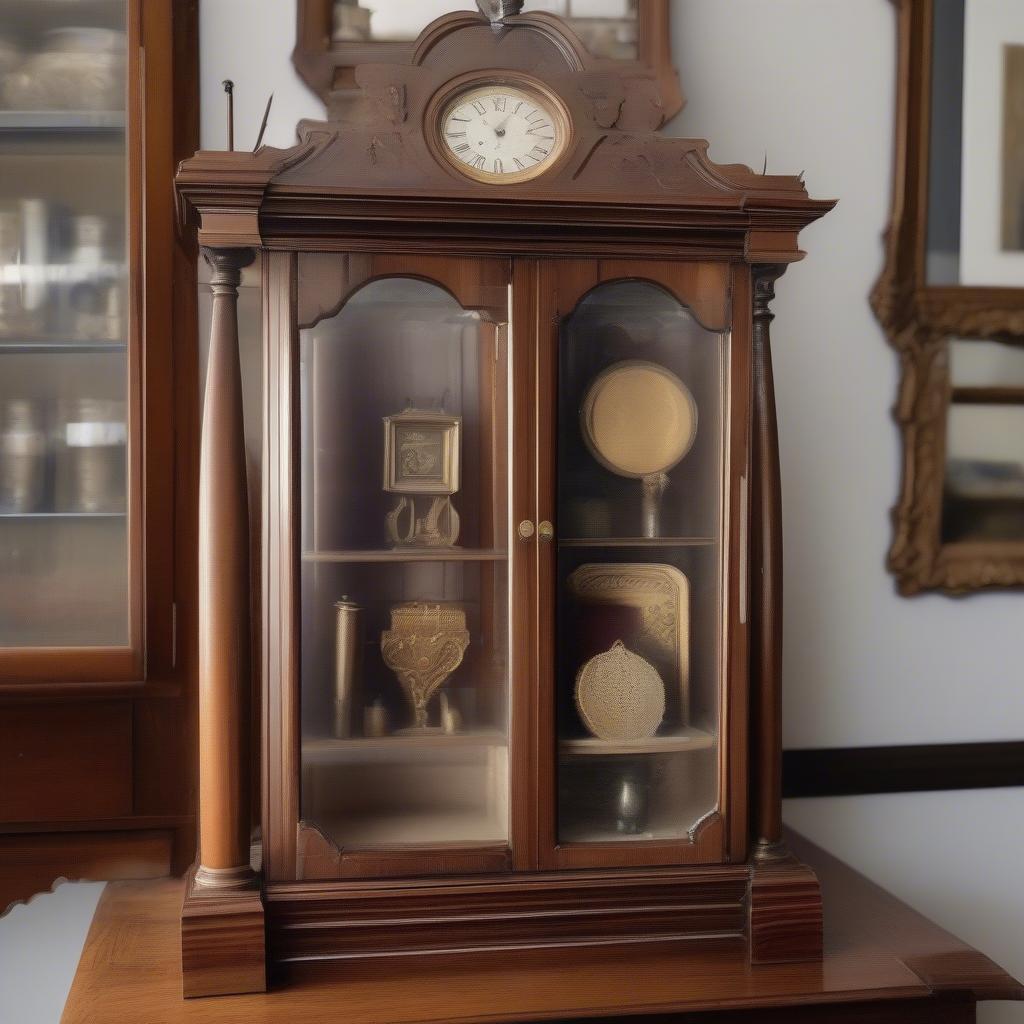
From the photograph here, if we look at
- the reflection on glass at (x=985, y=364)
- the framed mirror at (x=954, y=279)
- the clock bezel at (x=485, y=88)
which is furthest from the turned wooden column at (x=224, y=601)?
the reflection on glass at (x=985, y=364)

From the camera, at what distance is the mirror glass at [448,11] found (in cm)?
164

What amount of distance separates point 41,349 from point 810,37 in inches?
50.6

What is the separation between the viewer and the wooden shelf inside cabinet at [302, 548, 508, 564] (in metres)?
1.34

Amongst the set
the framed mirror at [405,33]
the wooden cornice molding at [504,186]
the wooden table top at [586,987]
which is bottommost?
the wooden table top at [586,987]

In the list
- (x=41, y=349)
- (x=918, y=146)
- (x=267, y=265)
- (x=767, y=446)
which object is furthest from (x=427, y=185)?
(x=918, y=146)

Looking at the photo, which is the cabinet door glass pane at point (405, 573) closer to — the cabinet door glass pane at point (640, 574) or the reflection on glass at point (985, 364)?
the cabinet door glass pane at point (640, 574)

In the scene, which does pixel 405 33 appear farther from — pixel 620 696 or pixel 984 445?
pixel 984 445

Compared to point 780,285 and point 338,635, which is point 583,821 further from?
point 780,285

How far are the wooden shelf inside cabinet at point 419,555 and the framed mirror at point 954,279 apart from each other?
80cm

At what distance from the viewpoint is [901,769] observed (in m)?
1.85

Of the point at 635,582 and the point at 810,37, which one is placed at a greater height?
the point at 810,37

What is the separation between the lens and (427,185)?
1303mm

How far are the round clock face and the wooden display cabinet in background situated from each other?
0.50 metres

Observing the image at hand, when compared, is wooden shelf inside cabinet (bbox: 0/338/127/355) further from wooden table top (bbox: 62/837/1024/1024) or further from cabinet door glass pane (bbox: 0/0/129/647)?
wooden table top (bbox: 62/837/1024/1024)
